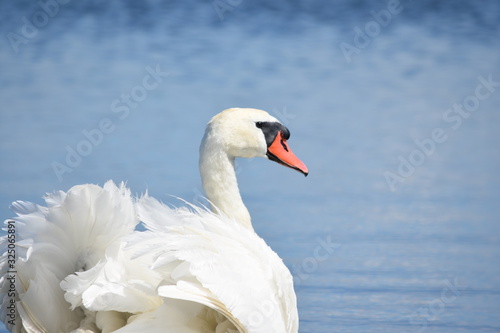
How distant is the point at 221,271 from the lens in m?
4.08

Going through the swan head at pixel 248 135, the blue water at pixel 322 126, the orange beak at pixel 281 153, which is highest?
the swan head at pixel 248 135

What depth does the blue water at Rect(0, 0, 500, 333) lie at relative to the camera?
6.79m

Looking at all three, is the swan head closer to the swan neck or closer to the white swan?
the swan neck

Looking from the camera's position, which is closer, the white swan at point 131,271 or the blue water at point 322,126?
the white swan at point 131,271

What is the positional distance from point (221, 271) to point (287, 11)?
1058 centimetres

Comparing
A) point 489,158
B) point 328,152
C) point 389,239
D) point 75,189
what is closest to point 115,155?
point 328,152

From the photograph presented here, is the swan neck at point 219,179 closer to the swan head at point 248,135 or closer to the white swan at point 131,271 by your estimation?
the swan head at point 248,135

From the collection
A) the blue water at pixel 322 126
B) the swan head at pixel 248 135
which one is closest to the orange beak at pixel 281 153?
the swan head at pixel 248 135

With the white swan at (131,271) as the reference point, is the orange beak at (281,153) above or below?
below

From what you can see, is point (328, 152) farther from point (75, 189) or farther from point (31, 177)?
point (75, 189)

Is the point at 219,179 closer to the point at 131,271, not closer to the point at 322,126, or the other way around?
the point at 131,271

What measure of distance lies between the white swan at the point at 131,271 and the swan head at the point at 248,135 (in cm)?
85

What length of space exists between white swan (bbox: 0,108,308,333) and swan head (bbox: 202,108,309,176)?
0.85 m

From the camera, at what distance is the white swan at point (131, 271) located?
404 cm
